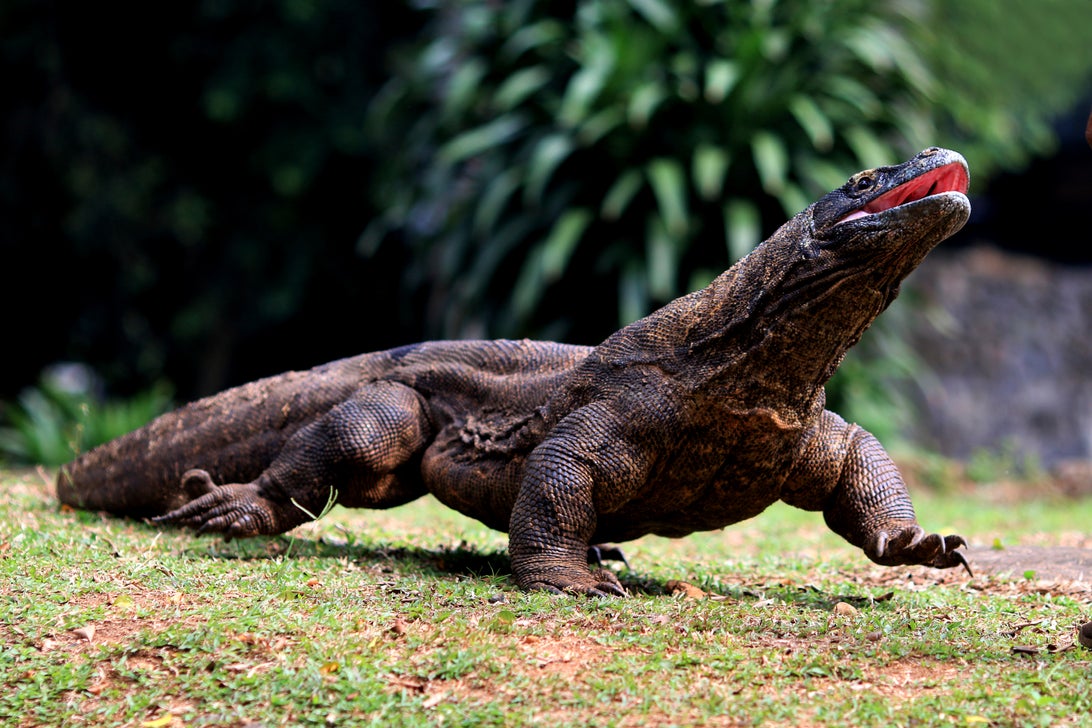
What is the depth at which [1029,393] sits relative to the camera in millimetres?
15102

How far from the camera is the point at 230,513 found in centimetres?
537

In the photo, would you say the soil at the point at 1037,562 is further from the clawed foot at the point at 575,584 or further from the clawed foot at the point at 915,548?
the clawed foot at the point at 575,584

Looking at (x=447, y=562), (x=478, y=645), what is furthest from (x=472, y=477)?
(x=478, y=645)

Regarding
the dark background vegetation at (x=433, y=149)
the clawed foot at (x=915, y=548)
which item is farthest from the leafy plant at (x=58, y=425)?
the clawed foot at (x=915, y=548)

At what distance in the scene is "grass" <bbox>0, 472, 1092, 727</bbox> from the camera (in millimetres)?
3404

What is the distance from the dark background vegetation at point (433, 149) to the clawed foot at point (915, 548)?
19.3 feet

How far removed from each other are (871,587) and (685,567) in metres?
0.89

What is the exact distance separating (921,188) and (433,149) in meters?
9.51

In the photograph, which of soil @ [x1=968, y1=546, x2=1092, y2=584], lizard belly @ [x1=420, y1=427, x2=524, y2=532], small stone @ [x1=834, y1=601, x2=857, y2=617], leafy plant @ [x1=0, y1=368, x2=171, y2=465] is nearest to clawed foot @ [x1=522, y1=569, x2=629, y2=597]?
lizard belly @ [x1=420, y1=427, x2=524, y2=532]

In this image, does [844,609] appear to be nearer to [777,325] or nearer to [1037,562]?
[777,325]

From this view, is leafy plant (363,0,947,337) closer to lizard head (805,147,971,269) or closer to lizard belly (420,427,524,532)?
lizard belly (420,427,524,532)

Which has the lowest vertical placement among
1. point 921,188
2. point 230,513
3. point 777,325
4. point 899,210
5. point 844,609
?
point 844,609

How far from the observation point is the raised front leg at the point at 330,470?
5.29 m

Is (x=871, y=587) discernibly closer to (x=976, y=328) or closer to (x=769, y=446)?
(x=769, y=446)
